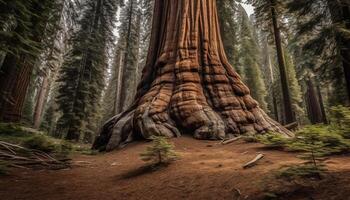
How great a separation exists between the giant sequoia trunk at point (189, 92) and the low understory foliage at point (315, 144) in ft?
6.34

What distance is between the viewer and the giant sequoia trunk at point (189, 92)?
6.94 m

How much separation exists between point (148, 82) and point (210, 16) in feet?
12.1

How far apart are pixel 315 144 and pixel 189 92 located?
→ 14.9 ft

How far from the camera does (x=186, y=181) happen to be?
3.38 meters

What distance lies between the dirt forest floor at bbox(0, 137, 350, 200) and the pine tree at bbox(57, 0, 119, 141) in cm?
1177

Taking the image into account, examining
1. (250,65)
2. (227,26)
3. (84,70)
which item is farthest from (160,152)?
(250,65)

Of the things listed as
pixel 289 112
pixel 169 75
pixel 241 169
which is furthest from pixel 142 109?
pixel 289 112

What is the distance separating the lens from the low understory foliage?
8.29ft

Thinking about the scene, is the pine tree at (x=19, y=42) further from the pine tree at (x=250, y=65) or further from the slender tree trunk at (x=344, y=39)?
the pine tree at (x=250, y=65)

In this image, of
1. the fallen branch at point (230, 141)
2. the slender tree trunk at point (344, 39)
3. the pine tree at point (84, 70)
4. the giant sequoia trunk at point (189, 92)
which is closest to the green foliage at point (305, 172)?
the fallen branch at point (230, 141)

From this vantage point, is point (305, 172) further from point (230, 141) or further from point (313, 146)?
point (230, 141)

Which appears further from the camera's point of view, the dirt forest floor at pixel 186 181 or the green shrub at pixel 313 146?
the green shrub at pixel 313 146

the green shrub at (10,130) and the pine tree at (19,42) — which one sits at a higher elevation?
the pine tree at (19,42)

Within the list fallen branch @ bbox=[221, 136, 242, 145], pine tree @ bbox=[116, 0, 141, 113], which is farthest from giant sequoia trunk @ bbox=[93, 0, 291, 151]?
pine tree @ bbox=[116, 0, 141, 113]
